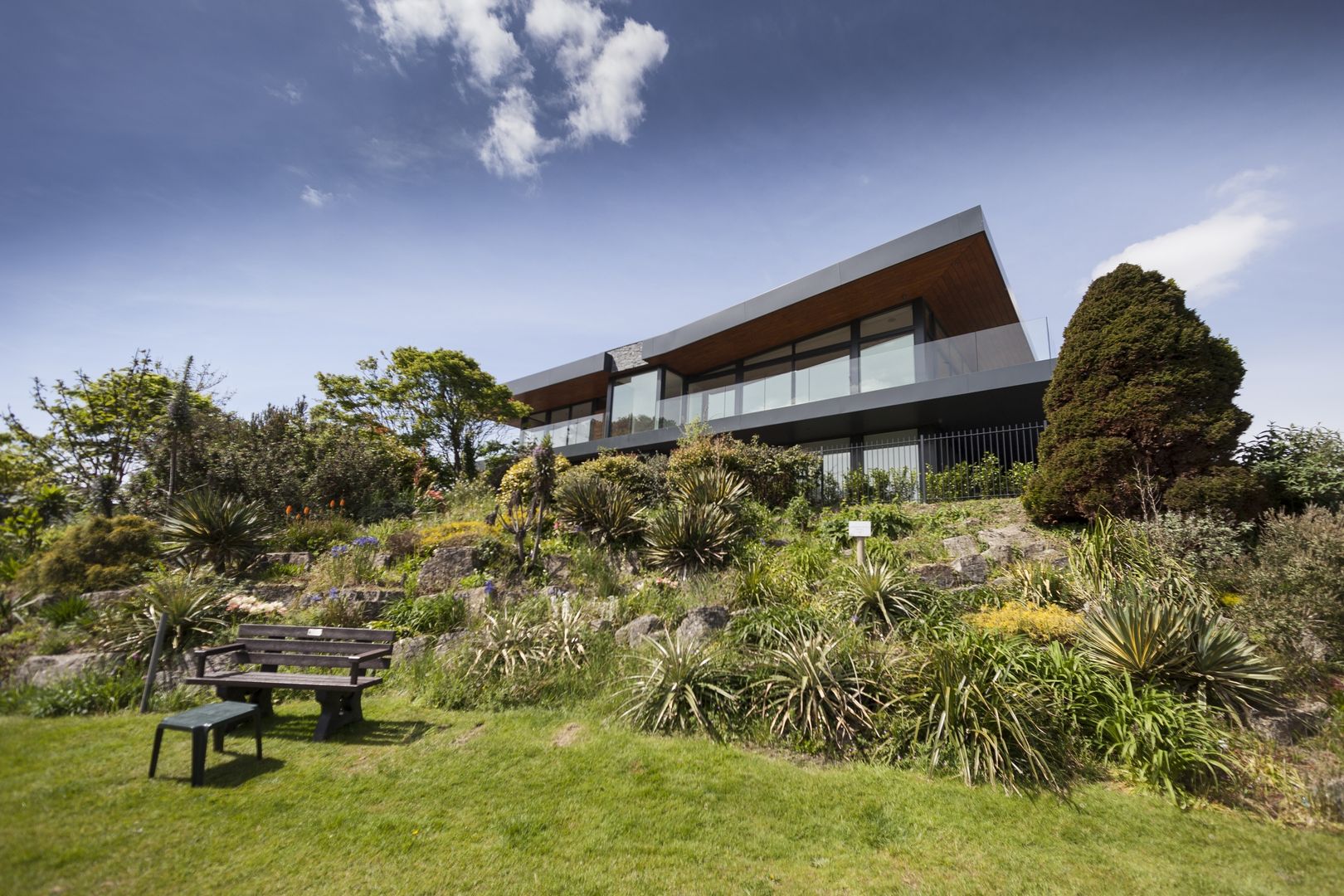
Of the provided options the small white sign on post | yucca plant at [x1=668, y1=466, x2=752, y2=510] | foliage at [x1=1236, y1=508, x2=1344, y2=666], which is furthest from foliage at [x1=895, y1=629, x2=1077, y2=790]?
yucca plant at [x1=668, y1=466, x2=752, y2=510]

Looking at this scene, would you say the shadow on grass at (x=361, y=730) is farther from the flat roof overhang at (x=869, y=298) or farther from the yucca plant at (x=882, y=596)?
the flat roof overhang at (x=869, y=298)

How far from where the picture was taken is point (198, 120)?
3830 millimetres

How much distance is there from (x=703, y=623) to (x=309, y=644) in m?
4.39

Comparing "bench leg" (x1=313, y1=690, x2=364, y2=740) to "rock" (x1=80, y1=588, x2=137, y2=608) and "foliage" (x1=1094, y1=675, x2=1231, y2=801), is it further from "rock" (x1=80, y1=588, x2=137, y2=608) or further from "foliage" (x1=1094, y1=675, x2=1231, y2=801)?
"foliage" (x1=1094, y1=675, x2=1231, y2=801)

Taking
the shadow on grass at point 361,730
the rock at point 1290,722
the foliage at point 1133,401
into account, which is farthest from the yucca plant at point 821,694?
the foliage at point 1133,401

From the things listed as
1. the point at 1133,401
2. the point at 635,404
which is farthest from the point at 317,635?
the point at 635,404

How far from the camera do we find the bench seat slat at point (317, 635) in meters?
5.75

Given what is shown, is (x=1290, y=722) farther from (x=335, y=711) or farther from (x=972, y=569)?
(x=335, y=711)

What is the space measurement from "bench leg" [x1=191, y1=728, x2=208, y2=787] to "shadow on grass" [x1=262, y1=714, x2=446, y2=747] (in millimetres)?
1237

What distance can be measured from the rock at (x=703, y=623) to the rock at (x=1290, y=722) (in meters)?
4.85

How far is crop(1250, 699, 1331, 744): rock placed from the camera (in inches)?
177

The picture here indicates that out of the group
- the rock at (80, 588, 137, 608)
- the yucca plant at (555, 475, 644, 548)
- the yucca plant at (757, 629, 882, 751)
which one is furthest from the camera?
the yucca plant at (555, 475, 644, 548)

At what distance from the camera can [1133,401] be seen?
27.4 feet

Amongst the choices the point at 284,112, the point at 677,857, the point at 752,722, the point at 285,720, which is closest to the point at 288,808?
the point at 285,720
